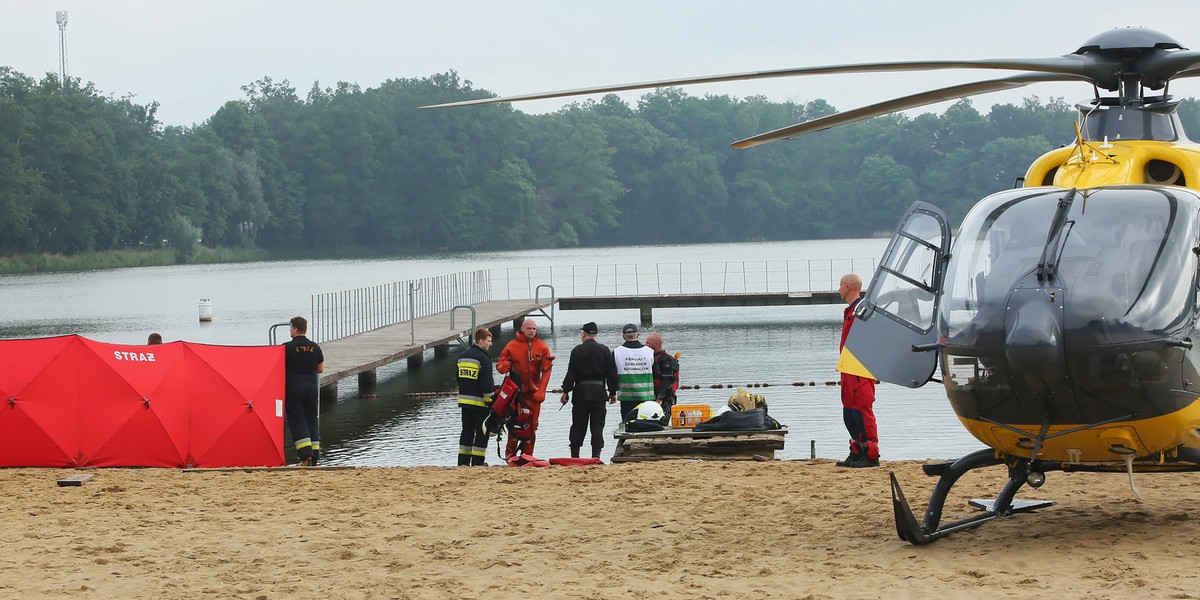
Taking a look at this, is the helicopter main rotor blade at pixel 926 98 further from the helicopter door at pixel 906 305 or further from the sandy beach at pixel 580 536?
the sandy beach at pixel 580 536

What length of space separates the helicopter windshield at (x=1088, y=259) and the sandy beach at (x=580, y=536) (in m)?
1.37

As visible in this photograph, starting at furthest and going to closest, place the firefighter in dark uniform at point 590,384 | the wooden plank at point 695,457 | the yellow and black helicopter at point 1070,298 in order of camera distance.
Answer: the firefighter in dark uniform at point 590,384, the wooden plank at point 695,457, the yellow and black helicopter at point 1070,298

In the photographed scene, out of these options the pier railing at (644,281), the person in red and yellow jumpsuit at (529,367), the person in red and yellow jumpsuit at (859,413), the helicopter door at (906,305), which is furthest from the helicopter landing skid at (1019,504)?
the pier railing at (644,281)

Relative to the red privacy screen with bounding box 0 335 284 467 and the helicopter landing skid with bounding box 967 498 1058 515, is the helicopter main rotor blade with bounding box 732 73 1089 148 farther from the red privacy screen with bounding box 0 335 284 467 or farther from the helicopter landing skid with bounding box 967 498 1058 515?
the red privacy screen with bounding box 0 335 284 467

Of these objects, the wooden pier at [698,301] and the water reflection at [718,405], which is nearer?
the water reflection at [718,405]

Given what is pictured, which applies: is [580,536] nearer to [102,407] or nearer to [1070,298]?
[1070,298]

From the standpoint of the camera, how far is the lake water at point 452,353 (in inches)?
675

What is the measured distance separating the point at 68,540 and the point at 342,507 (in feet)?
6.25

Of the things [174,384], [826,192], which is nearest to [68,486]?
[174,384]

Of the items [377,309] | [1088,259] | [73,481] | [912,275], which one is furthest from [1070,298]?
[377,309]

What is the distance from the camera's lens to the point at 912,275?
840 cm

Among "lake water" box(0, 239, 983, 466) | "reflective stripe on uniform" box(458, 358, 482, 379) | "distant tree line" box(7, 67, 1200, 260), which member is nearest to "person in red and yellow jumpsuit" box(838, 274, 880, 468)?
"reflective stripe on uniform" box(458, 358, 482, 379)

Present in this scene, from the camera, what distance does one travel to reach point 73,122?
101 meters

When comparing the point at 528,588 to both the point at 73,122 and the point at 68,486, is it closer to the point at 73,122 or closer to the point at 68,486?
the point at 68,486
